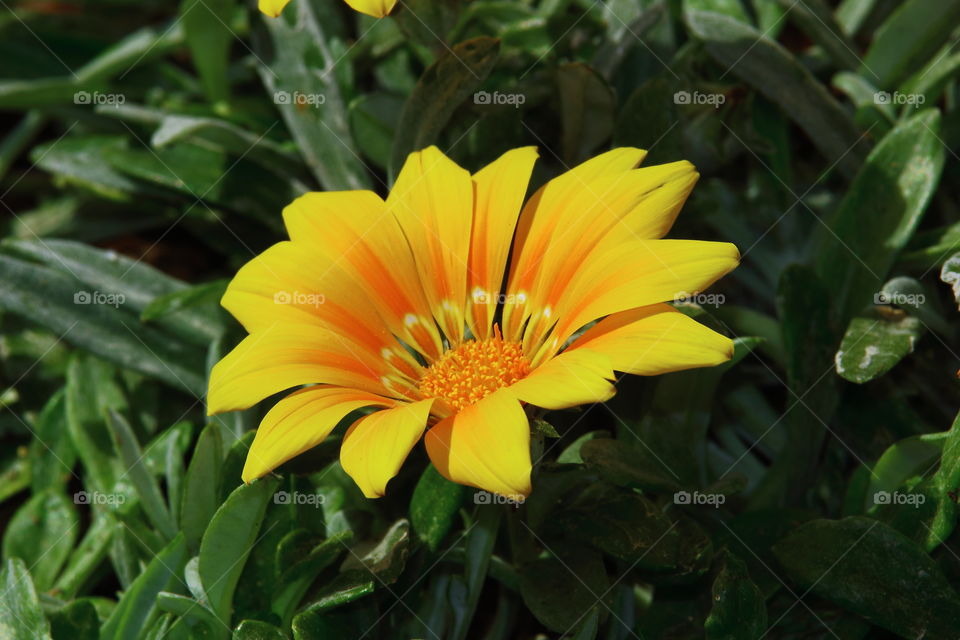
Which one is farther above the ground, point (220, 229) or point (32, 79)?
point (32, 79)

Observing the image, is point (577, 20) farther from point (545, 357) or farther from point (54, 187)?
point (54, 187)

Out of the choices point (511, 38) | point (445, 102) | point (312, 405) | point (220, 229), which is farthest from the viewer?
point (220, 229)

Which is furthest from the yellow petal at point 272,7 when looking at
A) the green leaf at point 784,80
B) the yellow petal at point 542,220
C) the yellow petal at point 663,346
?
the green leaf at point 784,80

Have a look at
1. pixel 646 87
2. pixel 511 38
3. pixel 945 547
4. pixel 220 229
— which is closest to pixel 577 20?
pixel 511 38

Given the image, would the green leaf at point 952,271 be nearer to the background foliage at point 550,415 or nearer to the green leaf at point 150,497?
the background foliage at point 550,415

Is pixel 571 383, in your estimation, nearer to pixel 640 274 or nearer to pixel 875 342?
pixel 640 274

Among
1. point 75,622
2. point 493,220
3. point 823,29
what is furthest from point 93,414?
point 823,29
